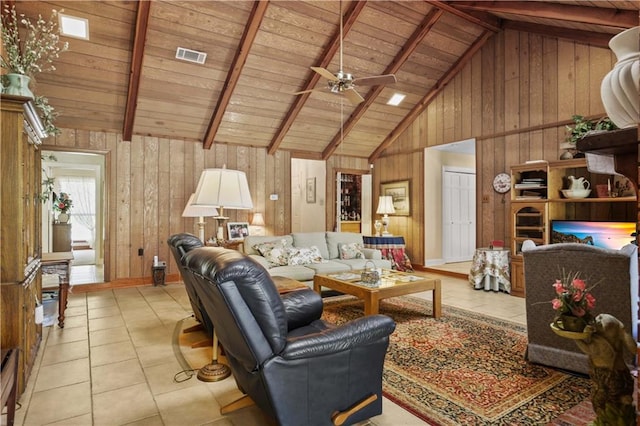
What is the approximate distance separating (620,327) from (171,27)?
16.5 feet

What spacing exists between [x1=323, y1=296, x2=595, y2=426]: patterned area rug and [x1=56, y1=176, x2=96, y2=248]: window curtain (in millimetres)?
9517

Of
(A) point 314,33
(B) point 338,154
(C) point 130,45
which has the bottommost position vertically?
(B) point 338,154

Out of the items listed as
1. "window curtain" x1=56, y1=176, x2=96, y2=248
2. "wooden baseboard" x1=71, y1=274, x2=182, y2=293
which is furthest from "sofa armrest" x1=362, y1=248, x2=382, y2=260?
"window curtain" x1=56, y1=176, x2=96, y2=248

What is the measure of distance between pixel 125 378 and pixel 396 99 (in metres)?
5.99

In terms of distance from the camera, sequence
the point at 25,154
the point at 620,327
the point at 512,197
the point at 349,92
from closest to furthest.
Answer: the point at 620,327 → the point at 25,154 → the point at 349,92 → the point at 512,197

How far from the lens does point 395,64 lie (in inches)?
228

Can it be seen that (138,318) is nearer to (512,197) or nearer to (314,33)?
(314,33)

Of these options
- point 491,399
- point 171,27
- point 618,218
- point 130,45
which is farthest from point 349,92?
point 618,218

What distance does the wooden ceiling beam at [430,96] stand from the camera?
20.0ft

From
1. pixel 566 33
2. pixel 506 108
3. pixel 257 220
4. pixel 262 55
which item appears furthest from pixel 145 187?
pixel 566 33

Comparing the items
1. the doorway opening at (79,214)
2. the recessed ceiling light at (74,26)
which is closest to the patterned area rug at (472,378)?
the recessed ceiling light at (74,26)

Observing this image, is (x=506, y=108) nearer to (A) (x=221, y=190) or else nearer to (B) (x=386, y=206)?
(B) (x=386, y=206)

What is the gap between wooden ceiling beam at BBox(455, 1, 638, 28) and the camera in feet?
12.1

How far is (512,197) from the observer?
5363 millimetres
